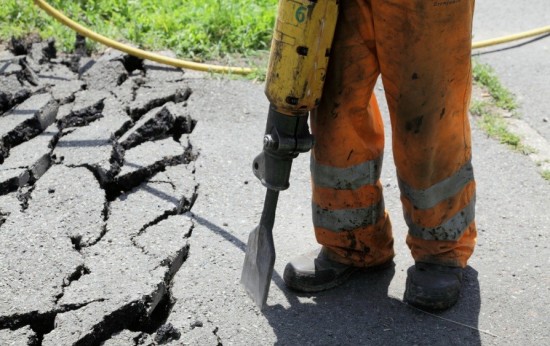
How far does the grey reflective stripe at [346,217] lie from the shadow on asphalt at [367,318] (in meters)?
0.28

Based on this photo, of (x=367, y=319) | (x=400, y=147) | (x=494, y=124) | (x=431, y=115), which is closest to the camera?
(x=431, y=115)

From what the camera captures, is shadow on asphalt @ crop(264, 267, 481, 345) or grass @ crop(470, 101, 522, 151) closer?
shadow on asphalt @ crop(264, 267, 481, 345)

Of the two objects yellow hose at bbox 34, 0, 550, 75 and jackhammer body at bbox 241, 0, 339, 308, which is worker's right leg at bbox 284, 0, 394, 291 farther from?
yellow hose at bbox 34, 0, 550, 75

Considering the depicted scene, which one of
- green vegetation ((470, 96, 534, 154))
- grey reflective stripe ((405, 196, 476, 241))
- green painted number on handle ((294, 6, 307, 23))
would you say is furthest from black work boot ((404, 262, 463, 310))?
green vegetation ((470, 96, 534, 154))

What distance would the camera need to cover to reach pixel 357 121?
3148mm

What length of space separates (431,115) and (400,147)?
0.19 m

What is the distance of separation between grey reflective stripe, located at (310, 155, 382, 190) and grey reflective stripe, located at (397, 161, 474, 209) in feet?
0.41

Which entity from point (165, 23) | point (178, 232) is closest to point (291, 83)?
point (178, 232)

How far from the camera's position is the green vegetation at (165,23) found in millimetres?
5836

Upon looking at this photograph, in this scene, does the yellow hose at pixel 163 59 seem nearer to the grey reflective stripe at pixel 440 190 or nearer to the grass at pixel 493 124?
the grass at pixel 493 124

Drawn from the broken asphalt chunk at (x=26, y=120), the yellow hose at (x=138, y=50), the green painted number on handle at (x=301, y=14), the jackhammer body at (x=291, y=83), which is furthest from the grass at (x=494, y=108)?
the broken asphalt chunk at (x=26, y=120)

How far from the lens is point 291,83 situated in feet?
9.39

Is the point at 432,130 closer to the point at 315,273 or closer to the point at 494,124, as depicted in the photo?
the point at 315,273

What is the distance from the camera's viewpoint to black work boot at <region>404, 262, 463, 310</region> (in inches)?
127
